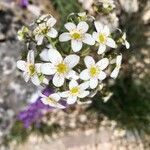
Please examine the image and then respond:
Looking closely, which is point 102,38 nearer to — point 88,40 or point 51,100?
point 88,40

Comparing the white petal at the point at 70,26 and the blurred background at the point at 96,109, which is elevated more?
the white petal at the point at 70,26

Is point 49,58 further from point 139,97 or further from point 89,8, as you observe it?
point 139,97

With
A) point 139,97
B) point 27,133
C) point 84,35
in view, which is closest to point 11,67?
point 27,133

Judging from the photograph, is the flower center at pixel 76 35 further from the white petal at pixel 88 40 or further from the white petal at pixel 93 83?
the white petal at pixel 93 83

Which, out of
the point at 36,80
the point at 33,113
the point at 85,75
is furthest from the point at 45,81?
the point at 33,113

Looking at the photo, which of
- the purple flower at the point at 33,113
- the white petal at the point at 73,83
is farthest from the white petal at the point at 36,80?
the purple flower at the point at 33,113

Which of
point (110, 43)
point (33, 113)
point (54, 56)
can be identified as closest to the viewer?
point (54, 56)
